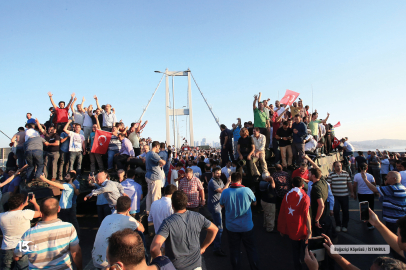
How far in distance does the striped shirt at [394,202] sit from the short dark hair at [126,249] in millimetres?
3846

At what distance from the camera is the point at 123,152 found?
22.6 feet

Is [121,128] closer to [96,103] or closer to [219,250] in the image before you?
[96,103]

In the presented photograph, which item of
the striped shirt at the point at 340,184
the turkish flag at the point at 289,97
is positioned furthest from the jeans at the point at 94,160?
the turkish flag at the point at 289,97

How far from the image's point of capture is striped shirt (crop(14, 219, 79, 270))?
2236mm

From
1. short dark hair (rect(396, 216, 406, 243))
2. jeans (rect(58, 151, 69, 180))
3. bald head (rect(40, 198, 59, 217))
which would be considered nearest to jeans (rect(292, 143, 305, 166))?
short dark hair (rect(396, 216, 406, 243))

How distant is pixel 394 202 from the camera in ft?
11.6

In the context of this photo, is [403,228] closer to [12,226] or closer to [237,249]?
[237,249]

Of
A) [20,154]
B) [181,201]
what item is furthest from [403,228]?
[20,154]

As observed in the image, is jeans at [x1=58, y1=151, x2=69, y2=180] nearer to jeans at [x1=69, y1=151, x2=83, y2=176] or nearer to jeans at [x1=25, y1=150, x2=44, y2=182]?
jeans at [x1=69, y1=151, x2=83, y2=176]

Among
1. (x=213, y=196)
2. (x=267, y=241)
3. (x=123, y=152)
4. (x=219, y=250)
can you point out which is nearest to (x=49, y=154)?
(x=123, y=152)

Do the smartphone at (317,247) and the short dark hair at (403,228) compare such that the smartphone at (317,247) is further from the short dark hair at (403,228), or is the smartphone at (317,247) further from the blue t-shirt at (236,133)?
the blue t-shirt at (236,133)

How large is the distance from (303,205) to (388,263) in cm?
222

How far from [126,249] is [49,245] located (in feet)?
4.40

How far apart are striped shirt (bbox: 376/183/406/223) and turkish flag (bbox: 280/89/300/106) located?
7390 mm
